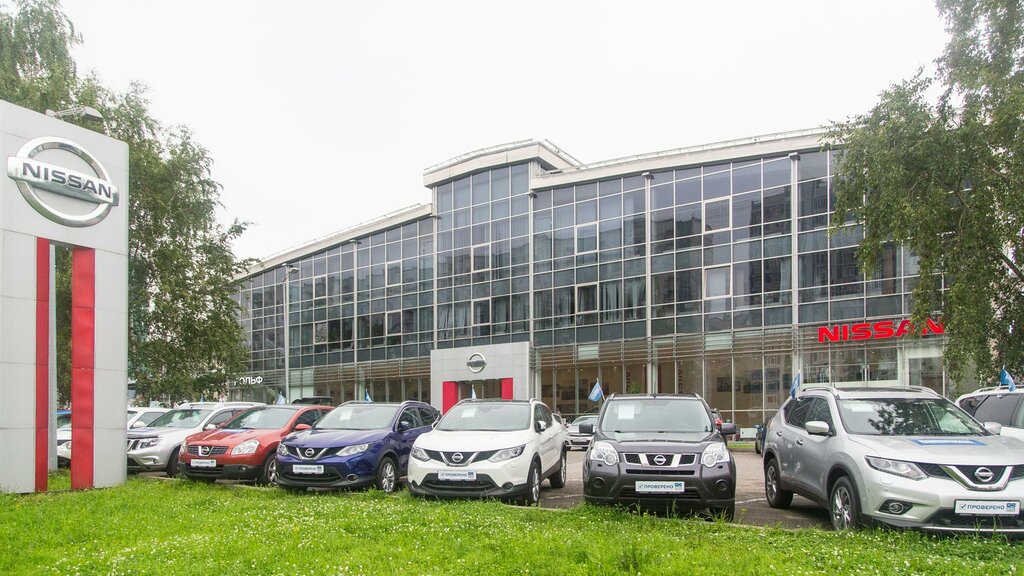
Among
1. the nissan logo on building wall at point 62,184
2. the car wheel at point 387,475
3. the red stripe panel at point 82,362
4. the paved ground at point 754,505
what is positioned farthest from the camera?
the red stripe panel at point 82,362

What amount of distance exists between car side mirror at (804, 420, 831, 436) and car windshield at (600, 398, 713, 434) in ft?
5.13

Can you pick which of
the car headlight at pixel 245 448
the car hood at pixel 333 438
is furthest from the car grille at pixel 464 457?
the car headlight at pixel 245 448

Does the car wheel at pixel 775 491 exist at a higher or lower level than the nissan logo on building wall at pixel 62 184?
lower

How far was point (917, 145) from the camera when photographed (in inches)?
516

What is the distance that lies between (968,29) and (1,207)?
16021 mm

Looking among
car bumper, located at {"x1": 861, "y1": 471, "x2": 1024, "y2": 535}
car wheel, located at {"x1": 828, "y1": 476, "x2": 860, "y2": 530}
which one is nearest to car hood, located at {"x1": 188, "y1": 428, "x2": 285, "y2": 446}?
car wheel, located at {"x1": 828, "y1": 476, "x2": 860, "y2": 530}

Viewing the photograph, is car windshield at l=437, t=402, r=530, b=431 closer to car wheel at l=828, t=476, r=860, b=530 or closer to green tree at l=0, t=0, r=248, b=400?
car wheel at l=828, t=476, r=860, b=530

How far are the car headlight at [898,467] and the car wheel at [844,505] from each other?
0.36m

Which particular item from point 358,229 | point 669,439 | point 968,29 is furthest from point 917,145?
point 358,229

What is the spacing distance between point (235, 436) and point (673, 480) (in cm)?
818

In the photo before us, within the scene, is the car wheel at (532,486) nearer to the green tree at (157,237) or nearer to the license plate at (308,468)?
the license plate at (308,468)

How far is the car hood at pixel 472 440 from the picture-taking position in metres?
10.6

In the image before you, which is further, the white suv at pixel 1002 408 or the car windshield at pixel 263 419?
the car windshield at pixel 263 419

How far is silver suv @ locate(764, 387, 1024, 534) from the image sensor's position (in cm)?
704
